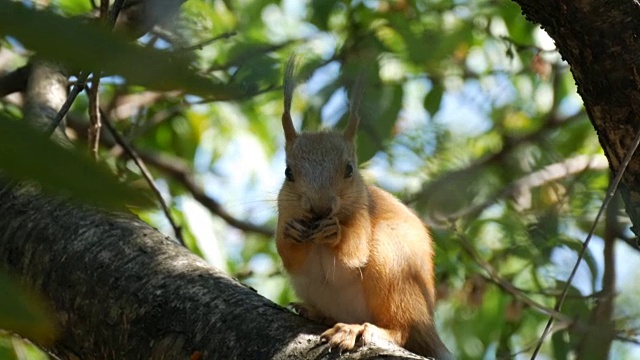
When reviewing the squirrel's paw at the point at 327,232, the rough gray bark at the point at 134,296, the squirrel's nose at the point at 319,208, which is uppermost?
the squirrel's nose at the point at 319,208

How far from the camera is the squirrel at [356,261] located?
2.12m

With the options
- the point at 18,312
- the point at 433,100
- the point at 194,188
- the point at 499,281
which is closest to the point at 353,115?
the point at 499,281

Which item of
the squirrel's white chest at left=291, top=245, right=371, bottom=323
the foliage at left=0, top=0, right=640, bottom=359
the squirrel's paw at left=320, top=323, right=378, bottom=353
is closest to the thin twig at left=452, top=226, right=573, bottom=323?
the foliage at left=0, top=0, right=640, bottom=359

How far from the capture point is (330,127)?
9.89ft

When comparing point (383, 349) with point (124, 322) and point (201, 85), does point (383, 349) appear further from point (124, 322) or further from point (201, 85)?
point (201, 85)

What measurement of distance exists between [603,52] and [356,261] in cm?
89

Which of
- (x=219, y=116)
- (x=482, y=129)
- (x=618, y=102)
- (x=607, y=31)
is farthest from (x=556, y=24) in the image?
(x=482, y=129)

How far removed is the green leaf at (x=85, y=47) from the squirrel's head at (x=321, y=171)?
6.49ft

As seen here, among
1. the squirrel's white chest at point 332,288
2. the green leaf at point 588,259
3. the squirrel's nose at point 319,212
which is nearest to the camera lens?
the squirrel's white chest at point 332,288

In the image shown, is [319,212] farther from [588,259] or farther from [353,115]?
[588,259]

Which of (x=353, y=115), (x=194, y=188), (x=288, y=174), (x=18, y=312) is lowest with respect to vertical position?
(x=194, y=188)

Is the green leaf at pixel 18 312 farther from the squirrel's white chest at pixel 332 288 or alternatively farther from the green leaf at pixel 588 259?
→ the green leaf at pixel 588 259

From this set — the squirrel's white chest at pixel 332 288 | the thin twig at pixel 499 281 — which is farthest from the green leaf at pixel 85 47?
the thin twig at pixel 499 281

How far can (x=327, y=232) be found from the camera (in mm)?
2164
